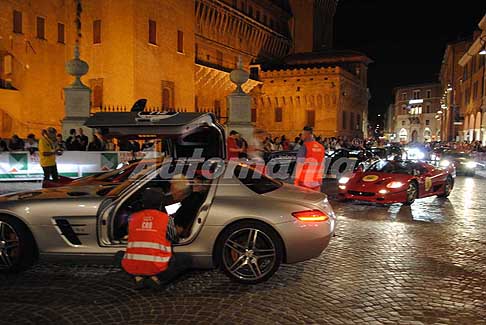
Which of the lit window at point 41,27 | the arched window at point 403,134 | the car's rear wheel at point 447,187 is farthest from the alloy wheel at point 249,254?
the arched window at point 403,134

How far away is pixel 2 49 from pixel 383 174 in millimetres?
26123

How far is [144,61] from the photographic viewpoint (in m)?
33.6

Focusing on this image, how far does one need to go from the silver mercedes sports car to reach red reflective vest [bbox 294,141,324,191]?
3.03 m

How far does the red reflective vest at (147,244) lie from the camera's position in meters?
4.95

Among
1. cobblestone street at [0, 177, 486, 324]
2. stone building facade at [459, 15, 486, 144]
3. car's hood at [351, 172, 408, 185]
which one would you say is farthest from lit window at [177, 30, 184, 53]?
cobblestone street at [0, 177, 486, 324]

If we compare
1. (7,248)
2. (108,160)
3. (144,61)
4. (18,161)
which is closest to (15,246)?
(7,248)

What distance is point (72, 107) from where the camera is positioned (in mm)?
18688

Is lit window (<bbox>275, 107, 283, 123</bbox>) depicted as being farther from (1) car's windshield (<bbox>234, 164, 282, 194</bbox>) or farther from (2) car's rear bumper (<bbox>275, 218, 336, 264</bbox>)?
(2) car's rear bumper (<bbox>275, 218, 336, 264</bbox>)

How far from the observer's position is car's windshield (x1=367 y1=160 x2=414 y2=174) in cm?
1258

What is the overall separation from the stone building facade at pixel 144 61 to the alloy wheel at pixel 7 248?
2654 cm

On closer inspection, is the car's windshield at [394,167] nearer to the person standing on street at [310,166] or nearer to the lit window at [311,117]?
the person standing on street at [310,166]

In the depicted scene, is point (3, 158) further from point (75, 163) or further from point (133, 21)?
point (133, 21)

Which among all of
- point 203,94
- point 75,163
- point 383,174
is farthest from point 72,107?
point 203,94

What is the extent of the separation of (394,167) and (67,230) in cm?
957
